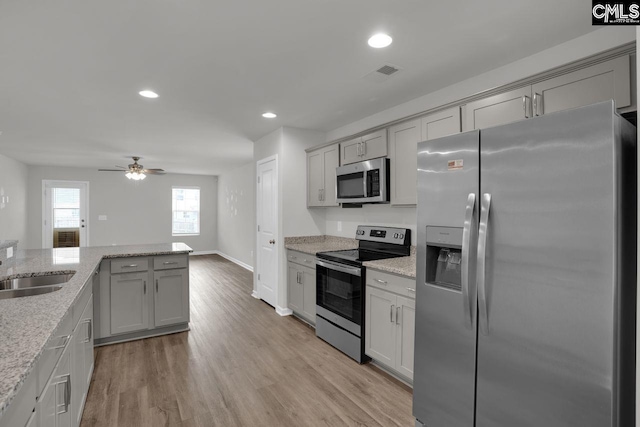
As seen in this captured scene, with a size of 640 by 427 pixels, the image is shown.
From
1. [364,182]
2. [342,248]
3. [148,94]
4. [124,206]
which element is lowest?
[342,248]

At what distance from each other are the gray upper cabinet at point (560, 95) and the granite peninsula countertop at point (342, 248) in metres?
1.15

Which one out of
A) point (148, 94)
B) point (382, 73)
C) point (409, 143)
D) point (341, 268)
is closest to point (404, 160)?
point (409, 143)

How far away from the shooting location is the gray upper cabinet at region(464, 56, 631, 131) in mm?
1686

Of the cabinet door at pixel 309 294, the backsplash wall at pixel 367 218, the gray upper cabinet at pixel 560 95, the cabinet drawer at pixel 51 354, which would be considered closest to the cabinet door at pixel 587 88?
the gray upper cabinet at pixel 560 95

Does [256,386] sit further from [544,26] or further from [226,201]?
[226,201]

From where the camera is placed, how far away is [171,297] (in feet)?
12.0

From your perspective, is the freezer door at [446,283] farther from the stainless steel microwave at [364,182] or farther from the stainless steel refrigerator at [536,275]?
the stainless steel microwave at [364,182]

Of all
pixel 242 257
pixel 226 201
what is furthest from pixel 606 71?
pixel 226 201

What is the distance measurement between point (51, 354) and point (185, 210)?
9.02m

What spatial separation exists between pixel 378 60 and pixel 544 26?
103 centimetres

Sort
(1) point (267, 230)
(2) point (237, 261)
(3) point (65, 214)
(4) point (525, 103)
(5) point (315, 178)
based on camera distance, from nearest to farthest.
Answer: (4) point (525, 103)
(5) point (315, 178)
(1) point (267, 230)
(2) point (237, 261)
(3) point (65, 214)

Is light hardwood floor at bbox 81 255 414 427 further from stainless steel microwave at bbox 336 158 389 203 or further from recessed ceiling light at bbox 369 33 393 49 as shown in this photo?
recessed ceiling light at bbox 369 33 393 49

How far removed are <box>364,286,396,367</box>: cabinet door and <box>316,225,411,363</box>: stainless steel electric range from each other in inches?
2.9

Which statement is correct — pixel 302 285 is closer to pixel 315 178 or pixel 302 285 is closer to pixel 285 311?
pixel 285 311
